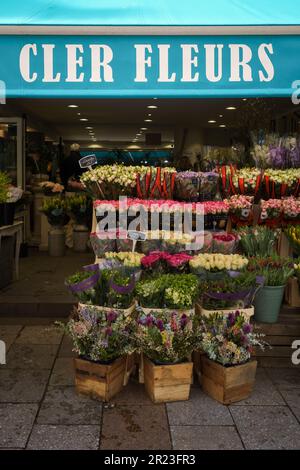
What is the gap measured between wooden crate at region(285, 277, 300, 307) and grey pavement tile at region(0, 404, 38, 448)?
2.65 meters

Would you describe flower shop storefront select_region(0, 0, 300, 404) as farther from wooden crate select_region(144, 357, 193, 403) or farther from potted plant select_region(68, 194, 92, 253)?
potted plant select_region(68, 194, 92, 253)

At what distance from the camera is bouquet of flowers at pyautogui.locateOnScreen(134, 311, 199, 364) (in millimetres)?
3951

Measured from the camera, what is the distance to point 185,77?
13.0ft

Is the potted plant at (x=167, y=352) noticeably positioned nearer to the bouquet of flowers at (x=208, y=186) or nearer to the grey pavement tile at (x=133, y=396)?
the grey pavement tile at (x=133, y=396)

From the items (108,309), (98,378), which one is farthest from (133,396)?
(108,309)

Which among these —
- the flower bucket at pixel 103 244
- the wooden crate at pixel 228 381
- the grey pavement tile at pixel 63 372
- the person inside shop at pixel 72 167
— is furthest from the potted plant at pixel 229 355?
the person inside shop at pixel 72 167

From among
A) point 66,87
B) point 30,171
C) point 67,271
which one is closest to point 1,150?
point 30,171

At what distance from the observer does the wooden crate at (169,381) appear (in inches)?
157

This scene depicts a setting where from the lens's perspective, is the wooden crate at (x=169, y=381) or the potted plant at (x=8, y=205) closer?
the wooden crate at (x=169, y=381)

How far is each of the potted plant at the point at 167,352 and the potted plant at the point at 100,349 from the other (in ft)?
0.43

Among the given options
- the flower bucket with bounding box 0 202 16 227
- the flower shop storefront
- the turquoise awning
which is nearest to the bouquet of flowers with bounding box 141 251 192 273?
the flower shop storefront

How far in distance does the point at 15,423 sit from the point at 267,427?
1.65m

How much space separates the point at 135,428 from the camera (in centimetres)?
367

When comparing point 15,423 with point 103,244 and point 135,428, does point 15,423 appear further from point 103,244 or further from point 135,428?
point 103,244
